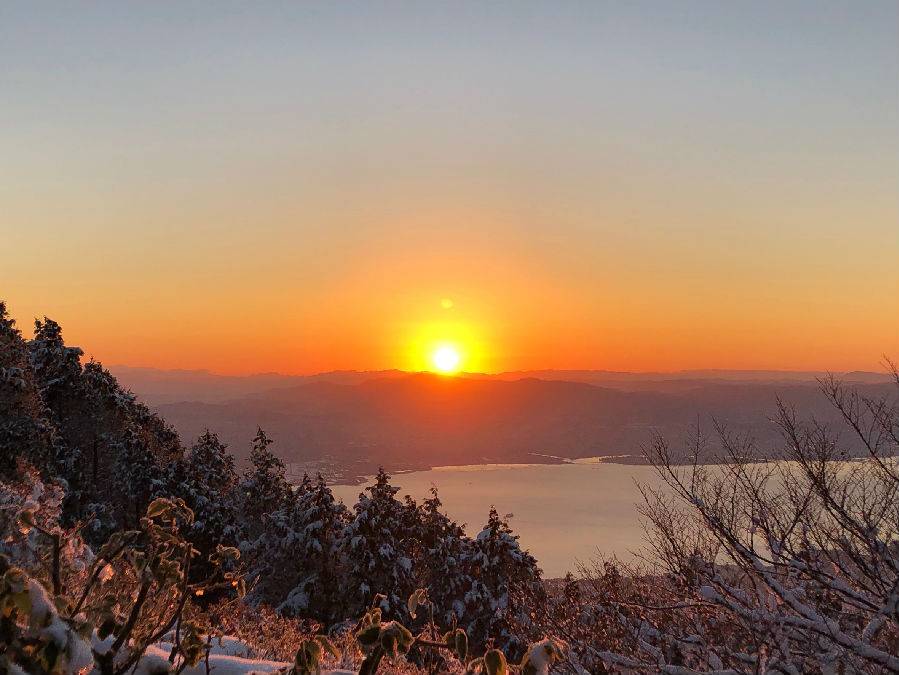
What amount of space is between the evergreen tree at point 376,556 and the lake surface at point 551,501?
1997 centimetres

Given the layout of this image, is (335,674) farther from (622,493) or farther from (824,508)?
(622,493)

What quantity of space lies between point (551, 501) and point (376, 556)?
9276cm

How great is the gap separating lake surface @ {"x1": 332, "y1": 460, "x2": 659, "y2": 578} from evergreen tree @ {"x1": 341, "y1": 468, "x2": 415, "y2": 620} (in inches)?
786

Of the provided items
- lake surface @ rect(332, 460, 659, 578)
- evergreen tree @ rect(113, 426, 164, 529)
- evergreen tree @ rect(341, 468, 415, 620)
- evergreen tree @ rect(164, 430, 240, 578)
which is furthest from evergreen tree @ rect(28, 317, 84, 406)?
lake surface @ rect(332, 460, 659, 578)

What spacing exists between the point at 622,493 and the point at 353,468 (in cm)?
6725

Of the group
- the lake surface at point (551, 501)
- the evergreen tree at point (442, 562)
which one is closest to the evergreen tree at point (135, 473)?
the evergreen tree at point (442, 562)

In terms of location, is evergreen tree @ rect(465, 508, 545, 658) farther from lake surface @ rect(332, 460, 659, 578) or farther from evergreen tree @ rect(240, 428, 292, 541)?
lake surface @ rect(332, 460, 659, 578)

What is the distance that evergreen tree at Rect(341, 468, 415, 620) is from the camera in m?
23.9

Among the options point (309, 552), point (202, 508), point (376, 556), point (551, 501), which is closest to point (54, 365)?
point (202, 508)

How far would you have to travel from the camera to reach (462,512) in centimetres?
9600

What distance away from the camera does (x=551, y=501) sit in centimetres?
11269

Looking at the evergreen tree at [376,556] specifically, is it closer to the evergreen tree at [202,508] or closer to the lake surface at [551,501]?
the evergreen tree at [202,508]

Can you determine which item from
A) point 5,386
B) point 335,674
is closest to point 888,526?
point 335,674

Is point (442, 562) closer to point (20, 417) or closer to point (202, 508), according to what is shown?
point (202, 508)
